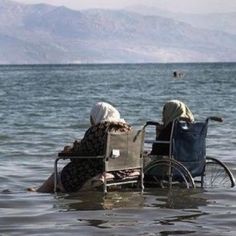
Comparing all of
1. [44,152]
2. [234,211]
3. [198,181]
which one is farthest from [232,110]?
[234,211]

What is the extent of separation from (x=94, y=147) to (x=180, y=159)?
3.06 feet

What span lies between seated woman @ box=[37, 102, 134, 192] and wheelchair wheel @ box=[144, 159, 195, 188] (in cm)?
28

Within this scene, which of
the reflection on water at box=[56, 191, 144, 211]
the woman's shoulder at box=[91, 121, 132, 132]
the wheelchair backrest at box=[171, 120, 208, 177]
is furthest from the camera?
the wheelchair backrest at box=[171, 120, 208, 177]

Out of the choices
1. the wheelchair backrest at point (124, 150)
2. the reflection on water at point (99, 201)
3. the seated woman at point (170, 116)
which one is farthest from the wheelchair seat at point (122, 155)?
the seated woman at point (170, 116)

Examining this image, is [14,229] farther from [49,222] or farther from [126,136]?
[126,136]

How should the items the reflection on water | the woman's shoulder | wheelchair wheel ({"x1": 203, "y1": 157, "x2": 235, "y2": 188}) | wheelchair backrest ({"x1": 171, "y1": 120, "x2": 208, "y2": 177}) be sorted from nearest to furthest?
the reflection on water
the woman's shoulder
wheelchair backrest ({"x1": 171, "y1": 120, "x2": 208, "y2": 177})
wheelchair wheel ({"x1": 203, "y1": 157, "x2": 235, "y2": 188})

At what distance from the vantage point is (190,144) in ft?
26.4

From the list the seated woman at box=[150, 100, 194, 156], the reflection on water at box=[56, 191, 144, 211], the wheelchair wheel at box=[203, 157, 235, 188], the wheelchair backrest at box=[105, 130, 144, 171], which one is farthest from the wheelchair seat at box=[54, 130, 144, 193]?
the wheelchair wheel at box=[203, 157, 235, 188]

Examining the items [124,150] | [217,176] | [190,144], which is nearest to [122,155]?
[124,150]

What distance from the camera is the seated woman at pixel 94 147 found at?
769 centimetres

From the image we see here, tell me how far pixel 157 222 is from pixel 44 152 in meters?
6.09

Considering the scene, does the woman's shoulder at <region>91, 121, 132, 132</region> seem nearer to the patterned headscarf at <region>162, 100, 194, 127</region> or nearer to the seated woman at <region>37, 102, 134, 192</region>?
the seated woman at <region>37, 102, 134, 192</region>

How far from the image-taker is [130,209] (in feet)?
24.2

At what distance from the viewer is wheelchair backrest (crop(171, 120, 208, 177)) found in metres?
7.92
